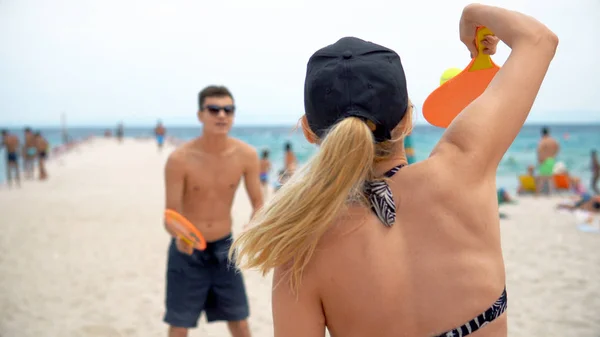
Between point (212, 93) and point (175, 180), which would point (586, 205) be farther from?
Result: point (175, 180)

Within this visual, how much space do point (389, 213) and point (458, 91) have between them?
1.93ft

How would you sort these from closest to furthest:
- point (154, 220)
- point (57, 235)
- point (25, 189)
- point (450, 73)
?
point (450, 73) → point (57, 235) → point (154, 220) → point (25, 189)

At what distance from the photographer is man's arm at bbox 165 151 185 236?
3.50 m

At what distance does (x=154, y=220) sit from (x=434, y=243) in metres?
9.13

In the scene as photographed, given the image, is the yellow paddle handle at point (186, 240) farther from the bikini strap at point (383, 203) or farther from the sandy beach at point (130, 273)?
the bikini strap at point (383, 203)

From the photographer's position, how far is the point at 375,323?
1.06 metres

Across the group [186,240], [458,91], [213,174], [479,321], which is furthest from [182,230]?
[479,321]

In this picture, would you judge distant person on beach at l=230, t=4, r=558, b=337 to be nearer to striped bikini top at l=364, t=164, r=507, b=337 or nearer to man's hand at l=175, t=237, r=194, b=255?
striped bikini top at l=364, t=164, r=507, b=337

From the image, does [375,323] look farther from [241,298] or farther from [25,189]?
[25,189]

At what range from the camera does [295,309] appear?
1.06 meters

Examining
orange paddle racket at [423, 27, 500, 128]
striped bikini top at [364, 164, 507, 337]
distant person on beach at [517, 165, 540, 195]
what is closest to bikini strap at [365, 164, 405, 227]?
striped bikini top at [364, 164, 507, 337]

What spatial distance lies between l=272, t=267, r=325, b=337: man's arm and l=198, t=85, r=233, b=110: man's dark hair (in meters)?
2.71

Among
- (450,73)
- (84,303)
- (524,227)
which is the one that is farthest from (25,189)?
(450,73)

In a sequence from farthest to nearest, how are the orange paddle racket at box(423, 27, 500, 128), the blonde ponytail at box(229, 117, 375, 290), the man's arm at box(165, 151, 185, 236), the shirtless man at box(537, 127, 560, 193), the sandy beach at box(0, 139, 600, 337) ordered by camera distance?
the shirtless man at box(537, 127, 560, 193)
the sandy beach at box(0, 139, 600, 337)
the man's arm at box(165, 151, 185, 236)
the orange paddle racket at box(423, 27, 500, 128)
the blonde ponytail at box(229, 117, 375, 290)
